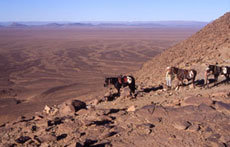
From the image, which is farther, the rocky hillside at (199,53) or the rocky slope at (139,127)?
the rocky hillside at (199,53)

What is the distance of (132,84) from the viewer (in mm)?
12289

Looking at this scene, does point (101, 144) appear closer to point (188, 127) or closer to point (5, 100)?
point (188, 127)

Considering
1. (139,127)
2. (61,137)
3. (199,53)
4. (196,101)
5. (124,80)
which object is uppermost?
(199,53)

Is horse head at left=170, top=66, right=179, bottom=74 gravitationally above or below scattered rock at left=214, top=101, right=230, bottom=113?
above

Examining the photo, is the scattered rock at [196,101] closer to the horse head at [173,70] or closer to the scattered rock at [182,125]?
the scattered rock at [182,125]

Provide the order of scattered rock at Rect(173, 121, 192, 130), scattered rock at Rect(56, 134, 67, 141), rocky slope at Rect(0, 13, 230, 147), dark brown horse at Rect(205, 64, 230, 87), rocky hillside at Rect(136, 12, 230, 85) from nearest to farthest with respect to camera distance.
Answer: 1. rocky slope at Rect(0, 13, 230, 147)
2. scattered rock at Rect(173, 121, 192, 130)
3. scattered rock at Rect(56, 134, 67, 141)
4. dark brown horse at Rect(205, 64, 230, 87)
5. rocky hillside at Rect(136, 12, 230, 85)

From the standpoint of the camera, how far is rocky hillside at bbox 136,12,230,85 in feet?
55.9

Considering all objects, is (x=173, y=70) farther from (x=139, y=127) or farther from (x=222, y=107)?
(x=139, y=127)

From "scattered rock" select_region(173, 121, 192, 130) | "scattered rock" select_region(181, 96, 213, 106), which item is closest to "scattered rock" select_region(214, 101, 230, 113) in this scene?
"scattered rock" select_region(181, 96, 213, 106)

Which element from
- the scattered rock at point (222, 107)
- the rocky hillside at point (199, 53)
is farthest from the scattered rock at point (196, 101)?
the rocky hillside at point (199, 53)

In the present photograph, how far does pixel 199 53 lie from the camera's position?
19156mm

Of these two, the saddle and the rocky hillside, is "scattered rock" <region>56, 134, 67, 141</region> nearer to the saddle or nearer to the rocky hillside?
the saddle

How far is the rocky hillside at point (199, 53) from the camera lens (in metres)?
17.0

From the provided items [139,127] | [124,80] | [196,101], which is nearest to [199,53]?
[124,80]
